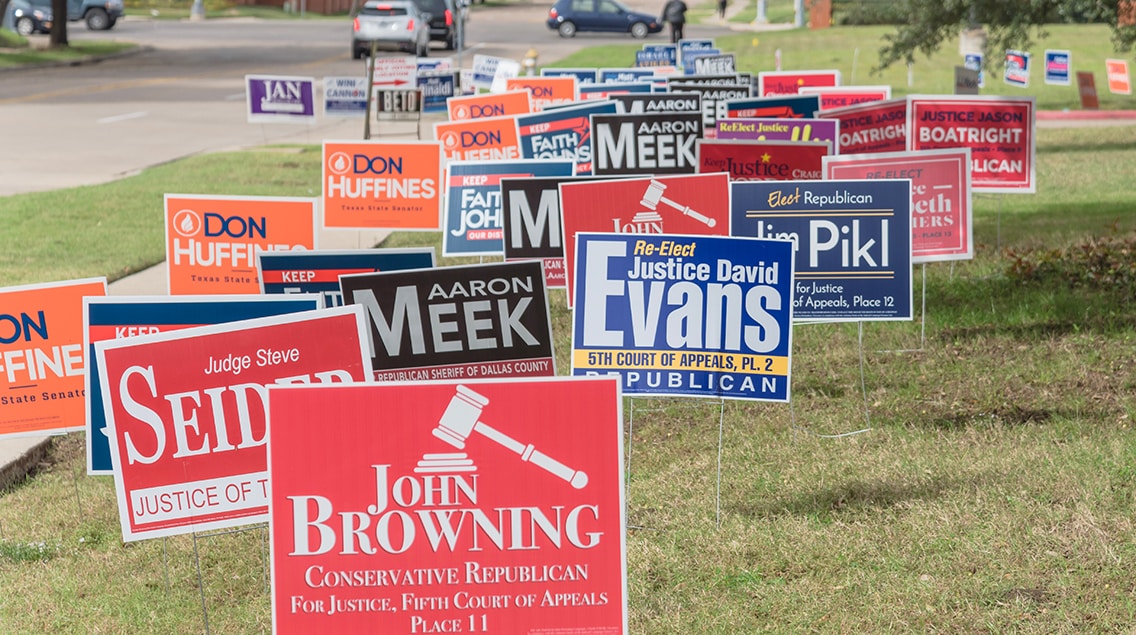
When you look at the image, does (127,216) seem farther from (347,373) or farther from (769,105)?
(347,373)

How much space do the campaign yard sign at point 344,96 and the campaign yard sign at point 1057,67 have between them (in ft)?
58.0

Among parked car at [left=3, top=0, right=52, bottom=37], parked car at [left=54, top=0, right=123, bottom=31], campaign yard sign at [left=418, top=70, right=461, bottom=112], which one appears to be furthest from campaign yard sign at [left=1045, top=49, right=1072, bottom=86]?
parked car at [left=54, top=0, right=123, bottom=31]

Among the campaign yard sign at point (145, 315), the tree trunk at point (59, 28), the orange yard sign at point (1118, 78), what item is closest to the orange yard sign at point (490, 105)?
the campaign yard sign at point (145, 315)

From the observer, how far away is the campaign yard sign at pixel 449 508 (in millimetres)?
3650

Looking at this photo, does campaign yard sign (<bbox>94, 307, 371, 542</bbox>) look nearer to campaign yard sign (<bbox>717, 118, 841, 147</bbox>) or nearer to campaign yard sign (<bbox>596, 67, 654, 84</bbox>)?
campaign yard sign (<bbox>717, 118, 841, 147</bbox>)

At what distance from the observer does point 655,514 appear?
19.9ft

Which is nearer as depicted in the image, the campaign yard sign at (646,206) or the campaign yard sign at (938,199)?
the campaign yard sign at (646,206)

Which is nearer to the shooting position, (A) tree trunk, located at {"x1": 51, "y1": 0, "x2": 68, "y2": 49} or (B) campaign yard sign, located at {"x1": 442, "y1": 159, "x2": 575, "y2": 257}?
(B) campaign yard sign, located at {"x1": 442, "y1": 159, "x2": 575, "y2": 257}

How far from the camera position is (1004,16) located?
70.0ft

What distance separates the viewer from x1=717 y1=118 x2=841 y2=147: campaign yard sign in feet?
34.1

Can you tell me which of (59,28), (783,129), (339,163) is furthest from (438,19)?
(783,129)

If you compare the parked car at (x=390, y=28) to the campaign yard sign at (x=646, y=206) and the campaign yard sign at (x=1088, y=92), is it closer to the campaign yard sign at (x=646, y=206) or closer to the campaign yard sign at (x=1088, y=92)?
the campaign yard sign at (x=1088, y=92)

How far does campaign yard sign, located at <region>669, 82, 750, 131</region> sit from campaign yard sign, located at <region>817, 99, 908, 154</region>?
2268 mm

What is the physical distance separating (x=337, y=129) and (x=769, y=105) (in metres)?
15.1
